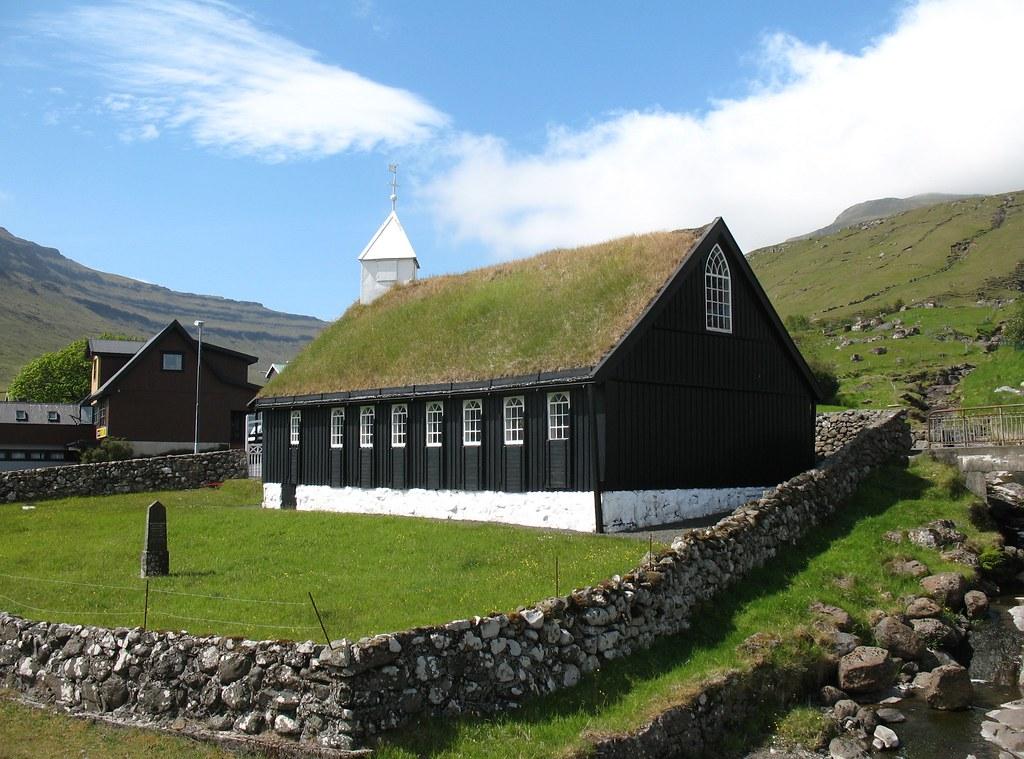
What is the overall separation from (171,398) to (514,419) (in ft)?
129

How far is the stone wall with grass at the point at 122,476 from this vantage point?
39.2 meters

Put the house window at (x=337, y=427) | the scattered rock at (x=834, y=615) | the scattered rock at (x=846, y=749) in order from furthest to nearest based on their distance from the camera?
1. the house window at (x=337, y=427)
2. the scattered rock at (x=834, y=615)
3. the scattered rock at (x=846, y=749)

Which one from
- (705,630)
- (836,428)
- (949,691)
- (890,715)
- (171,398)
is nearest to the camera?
(890,715)

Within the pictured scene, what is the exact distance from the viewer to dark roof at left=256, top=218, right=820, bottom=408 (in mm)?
27203

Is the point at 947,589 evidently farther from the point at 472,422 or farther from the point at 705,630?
the point at 472,422

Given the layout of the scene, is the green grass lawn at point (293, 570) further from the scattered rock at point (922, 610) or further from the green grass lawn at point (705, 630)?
the scattered rock at point (922, 610)

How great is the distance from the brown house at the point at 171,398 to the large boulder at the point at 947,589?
1870 inches

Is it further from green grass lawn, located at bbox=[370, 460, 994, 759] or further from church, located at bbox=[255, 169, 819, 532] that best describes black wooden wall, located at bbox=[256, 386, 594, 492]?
green grass lawn, located at bbox=[370, 460, 994, 759]

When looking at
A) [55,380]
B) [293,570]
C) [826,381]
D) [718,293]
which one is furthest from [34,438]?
[718,293]

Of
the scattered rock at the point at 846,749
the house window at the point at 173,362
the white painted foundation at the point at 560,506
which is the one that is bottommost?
the scattered rock at the point at 846,749

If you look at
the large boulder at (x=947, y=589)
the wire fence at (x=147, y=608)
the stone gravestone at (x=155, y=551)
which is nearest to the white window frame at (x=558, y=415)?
the large boulder at (x=947, y=589)

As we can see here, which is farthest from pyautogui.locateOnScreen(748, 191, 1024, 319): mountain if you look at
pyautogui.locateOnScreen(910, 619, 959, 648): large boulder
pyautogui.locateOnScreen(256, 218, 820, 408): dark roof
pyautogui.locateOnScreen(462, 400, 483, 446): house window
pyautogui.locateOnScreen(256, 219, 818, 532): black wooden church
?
pyautogui.locateOnScreen(910, 619, 959, 648): large boulder

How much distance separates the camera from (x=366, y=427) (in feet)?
110

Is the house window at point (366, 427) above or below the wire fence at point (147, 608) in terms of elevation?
above
